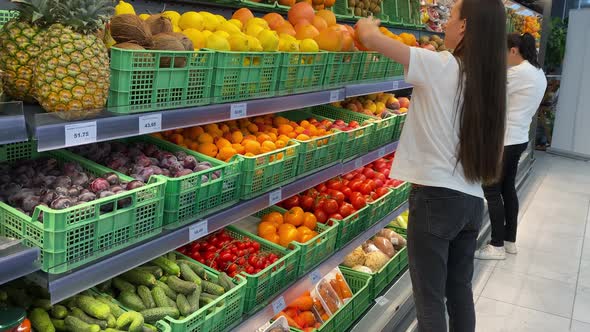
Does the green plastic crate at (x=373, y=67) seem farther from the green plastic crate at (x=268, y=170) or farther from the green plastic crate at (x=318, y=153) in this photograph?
the green plastic crate at (x=268, y=170)

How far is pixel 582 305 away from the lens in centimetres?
420

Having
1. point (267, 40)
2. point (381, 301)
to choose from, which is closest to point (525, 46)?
point (381, 301)

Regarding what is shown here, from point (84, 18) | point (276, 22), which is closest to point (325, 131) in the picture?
point (276, 22)

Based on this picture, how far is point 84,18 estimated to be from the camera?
5.18ft

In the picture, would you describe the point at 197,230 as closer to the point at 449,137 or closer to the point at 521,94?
the point at 449,137

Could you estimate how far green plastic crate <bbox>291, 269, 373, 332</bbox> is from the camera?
285cm

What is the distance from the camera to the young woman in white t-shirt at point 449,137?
212 cm

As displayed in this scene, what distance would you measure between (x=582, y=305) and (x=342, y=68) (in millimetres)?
→ 2767

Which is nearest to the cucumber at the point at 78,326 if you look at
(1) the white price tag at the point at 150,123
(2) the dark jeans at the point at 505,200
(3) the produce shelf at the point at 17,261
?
(3) the produce shelf at the point at 17,261

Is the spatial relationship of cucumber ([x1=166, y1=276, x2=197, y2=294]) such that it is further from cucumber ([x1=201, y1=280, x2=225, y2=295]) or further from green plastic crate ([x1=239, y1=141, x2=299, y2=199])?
green plastic crate ([x1=239, y1=141, x2=299, y2=199])

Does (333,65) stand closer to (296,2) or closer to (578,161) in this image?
(296,2)

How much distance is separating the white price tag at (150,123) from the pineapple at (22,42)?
34 cm

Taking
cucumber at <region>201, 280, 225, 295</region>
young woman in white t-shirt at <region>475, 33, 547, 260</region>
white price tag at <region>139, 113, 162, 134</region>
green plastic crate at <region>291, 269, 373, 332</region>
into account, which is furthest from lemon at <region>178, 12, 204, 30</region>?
young woman in white t-shirt at <region>475, 33, 547, 260</region>

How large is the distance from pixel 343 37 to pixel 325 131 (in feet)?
1.74
